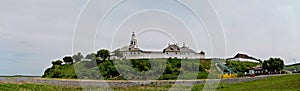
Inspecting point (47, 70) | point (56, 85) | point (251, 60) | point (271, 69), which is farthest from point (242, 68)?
point (56, 85)

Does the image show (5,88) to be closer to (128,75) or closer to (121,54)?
(128,75)

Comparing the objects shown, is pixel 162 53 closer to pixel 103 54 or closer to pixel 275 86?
pixel 103 54

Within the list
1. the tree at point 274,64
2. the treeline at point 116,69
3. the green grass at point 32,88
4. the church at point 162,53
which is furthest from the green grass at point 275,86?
the tree at point 274,64

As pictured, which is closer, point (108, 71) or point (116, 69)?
point (108, 71)

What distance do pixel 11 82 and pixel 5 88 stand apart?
10.1 feet

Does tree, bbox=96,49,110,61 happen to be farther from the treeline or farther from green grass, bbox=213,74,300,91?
green grass, bbox=213,74,300,91

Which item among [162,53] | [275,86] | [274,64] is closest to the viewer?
[275,86]

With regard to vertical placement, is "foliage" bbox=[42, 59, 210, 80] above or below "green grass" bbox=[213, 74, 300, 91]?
above

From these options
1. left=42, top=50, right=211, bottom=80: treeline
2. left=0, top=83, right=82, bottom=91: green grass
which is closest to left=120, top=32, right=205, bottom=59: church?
left=42, top=50, right=211, bottom=80: treeline

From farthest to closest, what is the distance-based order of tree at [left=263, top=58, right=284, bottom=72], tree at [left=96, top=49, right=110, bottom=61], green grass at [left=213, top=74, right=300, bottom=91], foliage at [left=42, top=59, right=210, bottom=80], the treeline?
tree at [left=263, top=58, right=284, bottom=72]
tree at [left=96, top=49, right=110, bottom=61]
foliage at [left=42, top=59, right=210, bottom=80]
the treeline
green grass at [left=213, top=74, right=300, bottom=91]

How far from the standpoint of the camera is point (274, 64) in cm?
6316

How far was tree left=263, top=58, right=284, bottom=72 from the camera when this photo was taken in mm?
62809

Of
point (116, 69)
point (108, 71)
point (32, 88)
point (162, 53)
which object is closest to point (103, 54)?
point (116, 69)

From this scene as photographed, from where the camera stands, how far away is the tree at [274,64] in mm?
62809
